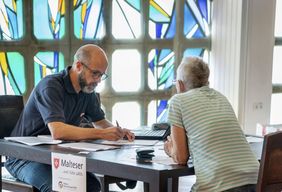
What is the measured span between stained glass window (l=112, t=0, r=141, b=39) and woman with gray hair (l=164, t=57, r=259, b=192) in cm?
241

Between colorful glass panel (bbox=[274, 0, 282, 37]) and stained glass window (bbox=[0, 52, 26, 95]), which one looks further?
colorful glass panel (bbox=[274, 0, 282, 37])

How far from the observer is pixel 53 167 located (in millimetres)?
2777

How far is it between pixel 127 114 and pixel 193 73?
2.58m

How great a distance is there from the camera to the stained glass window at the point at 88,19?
4.78m

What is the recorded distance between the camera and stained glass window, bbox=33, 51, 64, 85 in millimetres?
4617

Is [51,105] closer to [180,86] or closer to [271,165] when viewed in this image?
[180,86]

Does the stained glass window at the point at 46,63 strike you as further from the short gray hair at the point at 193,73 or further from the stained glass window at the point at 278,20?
the stained glass window at the point at 278,20

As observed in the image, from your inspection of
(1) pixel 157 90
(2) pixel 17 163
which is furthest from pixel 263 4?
(2) pixel 17 163

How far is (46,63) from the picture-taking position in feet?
15.4

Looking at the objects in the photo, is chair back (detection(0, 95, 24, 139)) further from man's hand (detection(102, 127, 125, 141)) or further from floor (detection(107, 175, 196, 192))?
floor (detection(107, 175, 196, 192))

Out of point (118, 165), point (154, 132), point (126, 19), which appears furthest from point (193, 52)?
point (118, 165)

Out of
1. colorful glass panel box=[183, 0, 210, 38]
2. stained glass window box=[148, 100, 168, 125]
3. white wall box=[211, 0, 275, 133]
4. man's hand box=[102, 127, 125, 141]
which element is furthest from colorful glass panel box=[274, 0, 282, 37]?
man's hand box=[102, 127, 125, 141]

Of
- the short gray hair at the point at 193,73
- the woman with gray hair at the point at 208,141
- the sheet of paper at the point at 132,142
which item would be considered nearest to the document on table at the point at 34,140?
the sheet of paper at the point at 132,142

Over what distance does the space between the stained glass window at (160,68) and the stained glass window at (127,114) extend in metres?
0.26
